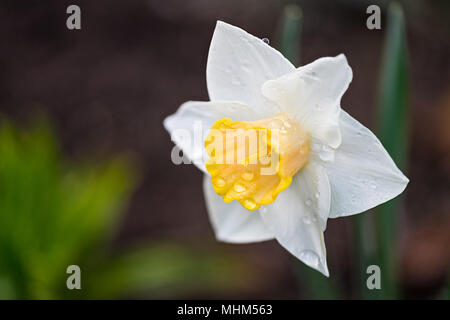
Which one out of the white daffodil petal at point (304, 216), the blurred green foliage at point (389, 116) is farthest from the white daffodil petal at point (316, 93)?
the blurred green foliage at point (389, 116)

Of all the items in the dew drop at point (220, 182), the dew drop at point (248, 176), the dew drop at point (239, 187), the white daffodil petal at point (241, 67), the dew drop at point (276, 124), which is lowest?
the dew drop at point (239, 187)

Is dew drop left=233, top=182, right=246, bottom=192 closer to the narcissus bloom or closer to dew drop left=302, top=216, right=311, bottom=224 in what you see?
the narcissus bloom

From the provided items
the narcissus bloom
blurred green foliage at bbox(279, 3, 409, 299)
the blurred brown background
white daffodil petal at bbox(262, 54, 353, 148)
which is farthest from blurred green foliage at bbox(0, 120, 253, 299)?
white daffodil petal at bbox(262, 54, 353, 148)

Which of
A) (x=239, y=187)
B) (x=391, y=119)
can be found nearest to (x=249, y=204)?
(x=239, y=187)

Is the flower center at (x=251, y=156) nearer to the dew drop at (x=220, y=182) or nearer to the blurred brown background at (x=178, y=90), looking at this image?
the dew drop at (x=220, y=182)

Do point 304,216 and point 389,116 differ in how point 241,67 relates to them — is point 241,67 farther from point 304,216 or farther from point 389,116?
point 389,116

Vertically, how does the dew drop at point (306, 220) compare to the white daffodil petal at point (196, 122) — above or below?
below
